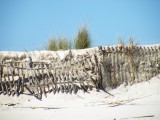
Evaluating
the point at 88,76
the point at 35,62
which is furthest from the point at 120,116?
the point at 35,62

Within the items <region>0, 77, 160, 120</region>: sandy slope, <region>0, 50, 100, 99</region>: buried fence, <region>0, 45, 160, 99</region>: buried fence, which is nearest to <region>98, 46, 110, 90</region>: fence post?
<region>0, 45, 160, 99</region>: buried fence

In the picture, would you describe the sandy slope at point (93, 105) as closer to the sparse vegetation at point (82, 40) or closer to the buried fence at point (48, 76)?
the buried fence at point (48, 76)

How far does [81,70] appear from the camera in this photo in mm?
8375

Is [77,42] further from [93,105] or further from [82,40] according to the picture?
[93,105]

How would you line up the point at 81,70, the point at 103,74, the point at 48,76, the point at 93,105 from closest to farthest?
A: the point at 93,105
the point at 48,76
the point at 81,70
the point at 103,74

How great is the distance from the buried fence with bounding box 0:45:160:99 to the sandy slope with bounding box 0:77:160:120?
0.88 ft

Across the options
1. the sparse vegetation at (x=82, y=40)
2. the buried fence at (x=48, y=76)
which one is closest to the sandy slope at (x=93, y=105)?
the buried fence at (x=48, y=76)

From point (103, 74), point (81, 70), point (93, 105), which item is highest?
point (81, 70)

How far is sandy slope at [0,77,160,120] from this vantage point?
4.98 meters

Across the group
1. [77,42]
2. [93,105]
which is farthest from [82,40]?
[93,105]

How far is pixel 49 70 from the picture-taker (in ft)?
26.6

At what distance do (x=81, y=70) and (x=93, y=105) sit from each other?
2.08 meters

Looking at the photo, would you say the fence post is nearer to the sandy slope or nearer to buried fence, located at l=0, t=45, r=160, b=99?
buried fence, located at l=0, t=45, r=160, b=99

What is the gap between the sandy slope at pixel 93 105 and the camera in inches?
196
